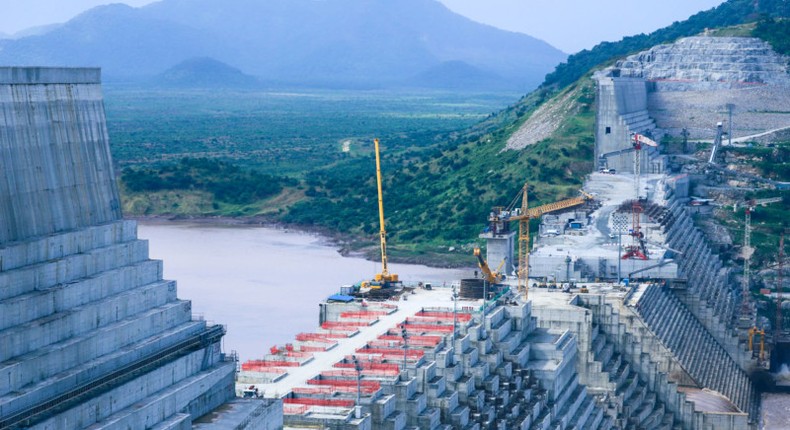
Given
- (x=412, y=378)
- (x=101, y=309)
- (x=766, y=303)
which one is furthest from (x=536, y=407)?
(x=766, y=303)

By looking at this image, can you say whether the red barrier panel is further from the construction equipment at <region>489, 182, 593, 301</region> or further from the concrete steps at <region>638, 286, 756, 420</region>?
the concrete steps at <region>638, 286, 756, 420</region>

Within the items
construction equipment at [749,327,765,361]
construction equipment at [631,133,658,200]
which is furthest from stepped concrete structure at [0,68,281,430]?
construction equipment at [631,133,658,200]

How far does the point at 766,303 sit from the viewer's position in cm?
14188

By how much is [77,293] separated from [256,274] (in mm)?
95649

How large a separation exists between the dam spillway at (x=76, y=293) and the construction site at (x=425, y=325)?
84 mm

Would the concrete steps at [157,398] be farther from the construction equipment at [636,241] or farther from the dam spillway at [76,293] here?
the construction equipment at [636,241]

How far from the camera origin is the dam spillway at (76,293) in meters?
55.9

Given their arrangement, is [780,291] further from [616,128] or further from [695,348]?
[616,128]

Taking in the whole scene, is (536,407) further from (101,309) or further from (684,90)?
(684,90)

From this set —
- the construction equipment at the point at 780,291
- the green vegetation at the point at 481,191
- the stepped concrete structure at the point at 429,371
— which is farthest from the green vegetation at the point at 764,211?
the stepped concrete structure at the point at 429,371

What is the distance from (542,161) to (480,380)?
101 m

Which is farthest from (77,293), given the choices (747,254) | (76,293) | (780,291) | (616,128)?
(616,128)

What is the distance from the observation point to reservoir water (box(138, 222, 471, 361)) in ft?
404

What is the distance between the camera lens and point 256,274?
154375 mm
